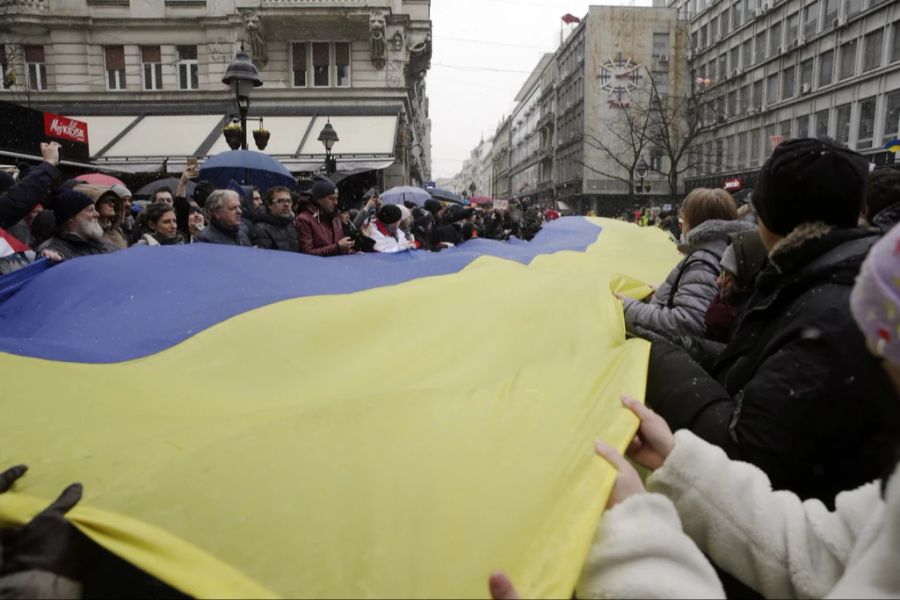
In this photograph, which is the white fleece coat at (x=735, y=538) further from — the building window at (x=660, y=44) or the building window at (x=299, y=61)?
the building window at (x=660, y=44)

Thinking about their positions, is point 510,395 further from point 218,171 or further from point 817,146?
point 218,171

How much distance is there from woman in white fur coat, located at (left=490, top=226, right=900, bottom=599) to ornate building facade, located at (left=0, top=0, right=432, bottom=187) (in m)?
20.5

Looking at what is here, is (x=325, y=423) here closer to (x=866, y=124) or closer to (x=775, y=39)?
(x=866, y=124)

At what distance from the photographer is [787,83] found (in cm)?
3947

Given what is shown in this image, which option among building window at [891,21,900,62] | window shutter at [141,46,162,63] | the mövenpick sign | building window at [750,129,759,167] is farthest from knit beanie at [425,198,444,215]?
building window at [750,129,759,167]

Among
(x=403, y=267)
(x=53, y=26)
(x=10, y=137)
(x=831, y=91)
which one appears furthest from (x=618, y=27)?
(x=403, y=267)

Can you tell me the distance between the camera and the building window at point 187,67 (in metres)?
22.8

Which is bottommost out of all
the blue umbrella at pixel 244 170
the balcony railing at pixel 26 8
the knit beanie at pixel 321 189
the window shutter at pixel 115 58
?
the knit beanie at pixel 321 189

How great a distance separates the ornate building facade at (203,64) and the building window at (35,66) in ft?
0.12

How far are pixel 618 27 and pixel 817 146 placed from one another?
57.5 meters

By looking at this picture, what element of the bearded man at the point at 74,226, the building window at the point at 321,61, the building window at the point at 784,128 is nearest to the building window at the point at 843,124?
the building window at the point at 784,128

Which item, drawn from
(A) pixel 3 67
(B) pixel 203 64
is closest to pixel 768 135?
(B) pixel 203 64

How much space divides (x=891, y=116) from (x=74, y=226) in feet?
118

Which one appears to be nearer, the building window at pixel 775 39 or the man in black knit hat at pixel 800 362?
the man in black knit hat at pixel 800 362
